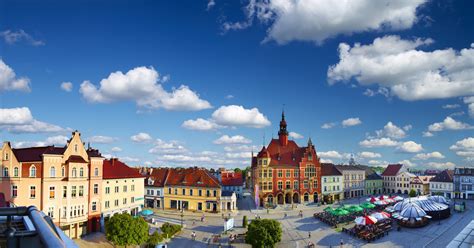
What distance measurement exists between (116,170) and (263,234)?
1086 inches

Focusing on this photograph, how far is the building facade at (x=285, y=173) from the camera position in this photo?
76.1 meters

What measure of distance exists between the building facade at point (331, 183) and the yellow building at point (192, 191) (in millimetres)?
28665

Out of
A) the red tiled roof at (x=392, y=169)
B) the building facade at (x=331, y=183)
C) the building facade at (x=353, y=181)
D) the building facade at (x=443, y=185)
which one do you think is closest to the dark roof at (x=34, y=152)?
the building facade at (x=331, y=183)

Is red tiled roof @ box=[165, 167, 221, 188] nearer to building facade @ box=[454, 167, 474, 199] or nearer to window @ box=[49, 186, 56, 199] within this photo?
window @ box=[49, 186, 56, 199]

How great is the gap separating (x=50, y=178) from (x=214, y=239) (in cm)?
1983

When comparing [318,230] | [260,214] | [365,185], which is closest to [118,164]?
[260,214]

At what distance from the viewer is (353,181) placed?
93.9 m

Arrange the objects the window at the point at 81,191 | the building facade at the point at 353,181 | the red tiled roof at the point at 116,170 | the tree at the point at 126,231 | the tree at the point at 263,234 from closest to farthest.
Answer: the tree at the point at 263,234
the tree at the point at 126,231
the window at the point at 81,191
the red tiled roof at the point at 116,170
the building facade at the point at 353,181

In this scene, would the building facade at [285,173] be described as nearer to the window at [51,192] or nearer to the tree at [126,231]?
the tree at [126,231]

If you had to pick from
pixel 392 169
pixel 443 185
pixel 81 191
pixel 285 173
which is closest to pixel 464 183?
pixel 443 185

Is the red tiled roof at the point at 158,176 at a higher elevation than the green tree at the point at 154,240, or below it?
higher

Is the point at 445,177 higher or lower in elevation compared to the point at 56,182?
lower

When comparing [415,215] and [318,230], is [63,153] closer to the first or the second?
[318,230]

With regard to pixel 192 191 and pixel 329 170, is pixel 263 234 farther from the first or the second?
pixel 329 170
